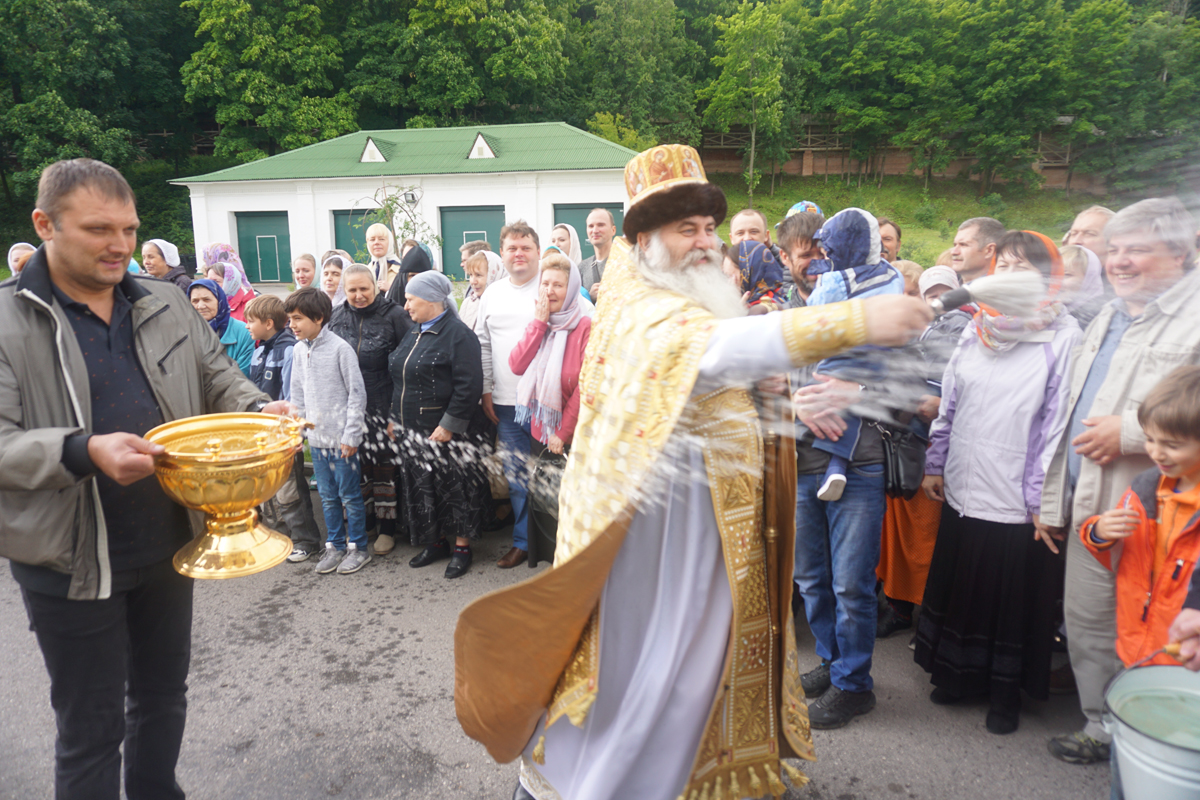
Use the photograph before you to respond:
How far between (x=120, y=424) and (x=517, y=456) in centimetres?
322

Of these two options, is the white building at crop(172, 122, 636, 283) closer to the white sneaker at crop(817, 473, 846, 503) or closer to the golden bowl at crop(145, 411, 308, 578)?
the white sneaker at crop(817, 473, 846, 503)

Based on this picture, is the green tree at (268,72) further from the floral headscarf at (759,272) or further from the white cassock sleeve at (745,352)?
the white cassock sleeve at (745,352)

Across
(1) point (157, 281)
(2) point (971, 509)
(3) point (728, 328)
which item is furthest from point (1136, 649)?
(1) point (157, 281)

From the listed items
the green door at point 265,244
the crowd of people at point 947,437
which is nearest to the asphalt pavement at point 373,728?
the crowd of people at point 947,437

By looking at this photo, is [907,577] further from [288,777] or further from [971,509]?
[288,777]

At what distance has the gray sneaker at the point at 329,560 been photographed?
508cm

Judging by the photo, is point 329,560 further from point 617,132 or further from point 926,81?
point 926,81

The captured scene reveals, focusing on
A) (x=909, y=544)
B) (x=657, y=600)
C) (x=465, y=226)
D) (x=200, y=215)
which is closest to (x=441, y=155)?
(x=465, y=226)

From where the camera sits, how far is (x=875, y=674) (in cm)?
370

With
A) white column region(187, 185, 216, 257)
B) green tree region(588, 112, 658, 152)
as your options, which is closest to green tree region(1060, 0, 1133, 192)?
green tree region(588, 112, 658, 152)

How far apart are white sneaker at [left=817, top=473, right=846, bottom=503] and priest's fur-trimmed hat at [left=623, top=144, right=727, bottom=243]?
50.7 inches

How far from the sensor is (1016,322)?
3.00 meters

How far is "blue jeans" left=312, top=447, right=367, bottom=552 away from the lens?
5.12 metres

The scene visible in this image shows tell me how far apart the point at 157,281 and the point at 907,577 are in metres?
3.95
